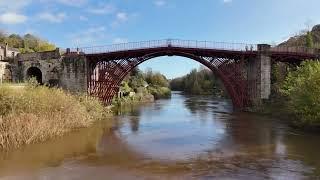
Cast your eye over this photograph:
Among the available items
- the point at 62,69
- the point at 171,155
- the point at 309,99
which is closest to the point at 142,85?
the point at 62,69

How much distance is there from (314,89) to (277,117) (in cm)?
1248

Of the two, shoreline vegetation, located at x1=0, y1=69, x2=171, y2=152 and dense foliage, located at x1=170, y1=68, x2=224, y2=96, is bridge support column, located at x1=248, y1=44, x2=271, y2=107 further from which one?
dense foliage, located at x1=170, y1=68, x2=224, y2=96

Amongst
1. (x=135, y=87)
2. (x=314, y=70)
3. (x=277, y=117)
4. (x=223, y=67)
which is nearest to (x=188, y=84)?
(x=135, y=87)

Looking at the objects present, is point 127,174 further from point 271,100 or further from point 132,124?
point 271,100

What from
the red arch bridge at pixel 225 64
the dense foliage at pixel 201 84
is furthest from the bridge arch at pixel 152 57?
the dense foliage at pixel 201 84

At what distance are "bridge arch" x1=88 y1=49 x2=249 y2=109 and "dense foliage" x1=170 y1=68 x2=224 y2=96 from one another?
154ft

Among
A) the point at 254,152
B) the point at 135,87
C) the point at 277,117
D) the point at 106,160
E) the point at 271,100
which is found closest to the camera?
the point at 106,160

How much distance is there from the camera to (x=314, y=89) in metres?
28.8

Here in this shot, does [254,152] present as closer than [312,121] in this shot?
Yes

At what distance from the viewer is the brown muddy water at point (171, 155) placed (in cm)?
1684

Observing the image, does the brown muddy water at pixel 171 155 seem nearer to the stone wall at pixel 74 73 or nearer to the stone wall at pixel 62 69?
the stone wall at pixel 74 73

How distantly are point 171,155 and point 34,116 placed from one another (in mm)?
8643

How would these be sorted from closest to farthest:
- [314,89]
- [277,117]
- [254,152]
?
[254,152] → [314,89] → [277,117]

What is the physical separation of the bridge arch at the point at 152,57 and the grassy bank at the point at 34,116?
1744 centimetres
